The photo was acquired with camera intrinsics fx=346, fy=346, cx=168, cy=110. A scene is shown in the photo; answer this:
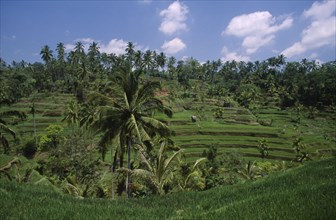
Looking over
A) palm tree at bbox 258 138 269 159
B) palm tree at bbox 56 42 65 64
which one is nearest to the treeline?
palm tree at bbox 56 42 65 64

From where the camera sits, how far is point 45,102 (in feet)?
305

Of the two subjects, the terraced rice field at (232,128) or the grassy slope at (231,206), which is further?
the terraced rice field at (232,128)

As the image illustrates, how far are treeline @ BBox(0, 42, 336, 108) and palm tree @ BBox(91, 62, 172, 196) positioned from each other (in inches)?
2943

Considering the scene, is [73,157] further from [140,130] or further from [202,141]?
[140,130]

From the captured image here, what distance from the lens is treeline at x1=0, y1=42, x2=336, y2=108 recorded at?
105756 mm

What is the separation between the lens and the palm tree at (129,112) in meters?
18.3

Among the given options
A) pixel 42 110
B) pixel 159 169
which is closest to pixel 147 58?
pixel 42 110

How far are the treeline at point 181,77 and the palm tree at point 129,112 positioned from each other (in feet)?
245

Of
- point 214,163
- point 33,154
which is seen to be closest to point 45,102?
point 33,154

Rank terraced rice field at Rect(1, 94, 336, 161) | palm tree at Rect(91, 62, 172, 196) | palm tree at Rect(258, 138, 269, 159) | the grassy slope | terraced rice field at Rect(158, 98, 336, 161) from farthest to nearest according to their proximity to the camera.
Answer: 1. terraced rice field at Rect(1, 94, 336, 161)
2. terraced rice field at Rect(158, 98, 336, 161)
3. palm tree at Rect(258, 138, 269, 159)
4. palm tree at Rect(91, 62, 172, 196)
5. the grassy slope

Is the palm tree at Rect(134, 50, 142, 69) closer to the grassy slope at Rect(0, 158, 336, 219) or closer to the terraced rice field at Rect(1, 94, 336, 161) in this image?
the terraced rice field at Rect(1, 94, 336, 161)

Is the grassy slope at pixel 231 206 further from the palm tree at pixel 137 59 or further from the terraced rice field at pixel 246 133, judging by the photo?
the palm tree at pixel 137 59

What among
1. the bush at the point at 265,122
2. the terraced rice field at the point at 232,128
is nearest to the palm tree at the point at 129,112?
the terraced rice field at the point at 232,128

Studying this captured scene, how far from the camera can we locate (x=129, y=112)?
61.7 ft
